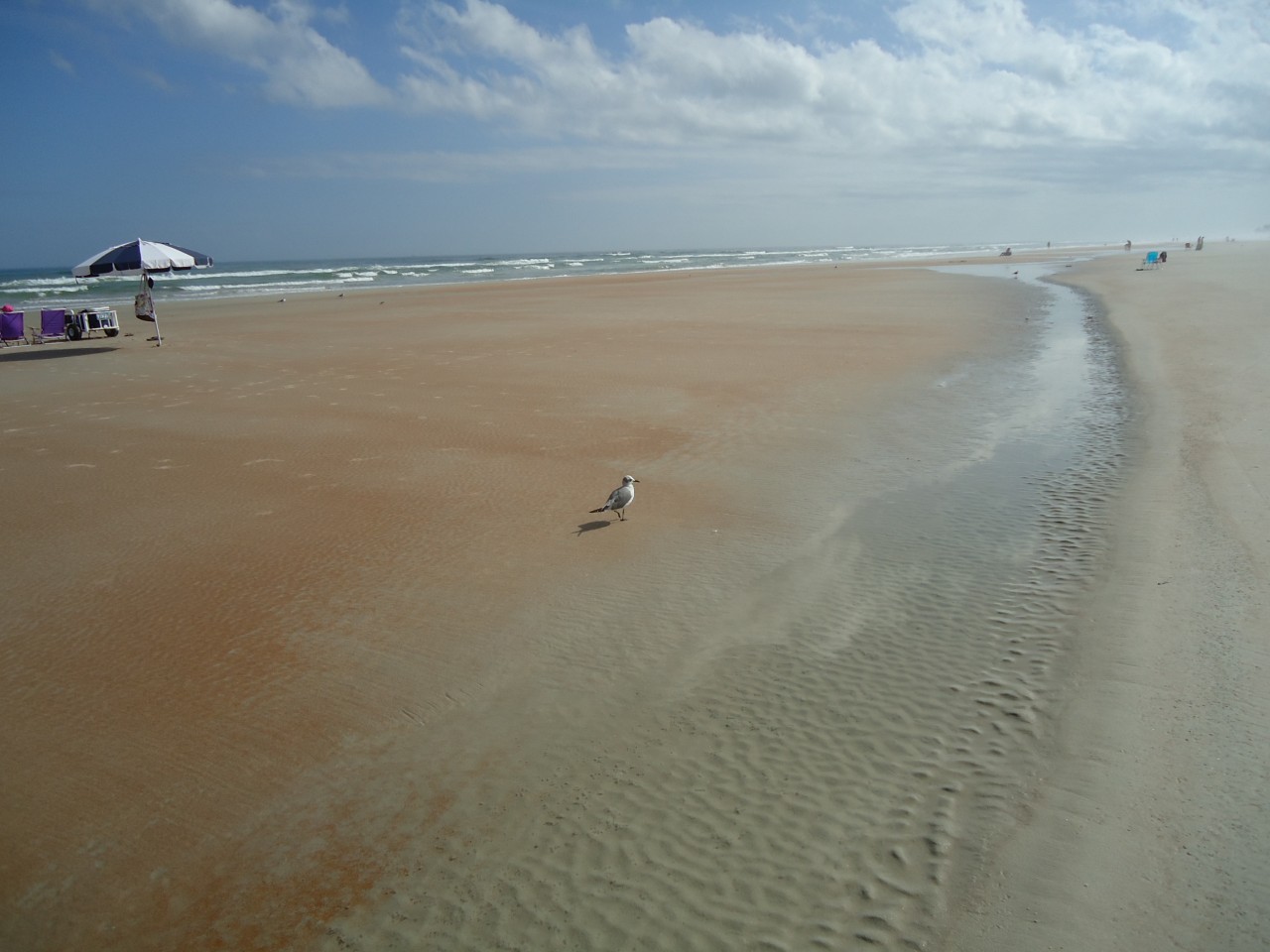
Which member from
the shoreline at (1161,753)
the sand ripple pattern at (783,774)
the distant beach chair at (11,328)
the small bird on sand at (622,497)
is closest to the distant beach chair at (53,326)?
the distant beach chair at (11,328)

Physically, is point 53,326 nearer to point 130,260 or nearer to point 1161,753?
point 130,260

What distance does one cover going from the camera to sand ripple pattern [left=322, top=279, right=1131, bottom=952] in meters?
3.67

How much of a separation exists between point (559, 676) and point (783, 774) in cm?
184

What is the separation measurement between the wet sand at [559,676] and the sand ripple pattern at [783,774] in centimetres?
2

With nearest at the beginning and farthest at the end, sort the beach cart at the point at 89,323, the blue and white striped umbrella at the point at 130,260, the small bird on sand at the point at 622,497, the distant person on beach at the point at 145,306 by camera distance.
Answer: the small bird on sand at the point at 622,497 < the blue and white striped umbrella at the point at 130,260 < the distant person on beach at the point at 145,306 < the beach cart at the point at 89,323

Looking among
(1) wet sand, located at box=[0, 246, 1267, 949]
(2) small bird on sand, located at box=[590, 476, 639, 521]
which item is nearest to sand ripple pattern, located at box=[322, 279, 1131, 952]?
(1) wet sand, located at box=[0, 246, 1267, 949]

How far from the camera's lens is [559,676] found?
561 cm

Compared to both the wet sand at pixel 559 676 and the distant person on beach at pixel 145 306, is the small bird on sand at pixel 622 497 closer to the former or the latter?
the wet sand at pixel 559 676

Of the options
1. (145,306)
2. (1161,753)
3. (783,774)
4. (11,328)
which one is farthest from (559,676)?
(11,328)

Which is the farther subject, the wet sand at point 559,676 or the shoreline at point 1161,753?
the wet sand at point 559,676

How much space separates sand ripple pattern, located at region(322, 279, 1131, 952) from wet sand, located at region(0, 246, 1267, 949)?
2 cm

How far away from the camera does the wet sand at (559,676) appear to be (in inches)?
151

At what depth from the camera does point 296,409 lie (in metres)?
13.7

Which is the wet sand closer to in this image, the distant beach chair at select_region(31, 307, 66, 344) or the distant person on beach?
the distant person on beach
